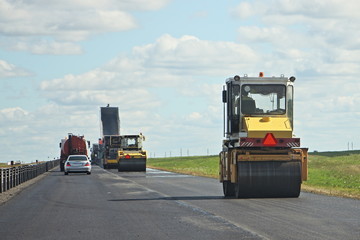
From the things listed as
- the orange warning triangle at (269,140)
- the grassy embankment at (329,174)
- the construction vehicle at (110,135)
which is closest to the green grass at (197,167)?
the grassy embankment at (329,174)

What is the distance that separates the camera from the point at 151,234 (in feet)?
48.1

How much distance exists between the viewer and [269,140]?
82.7 feet

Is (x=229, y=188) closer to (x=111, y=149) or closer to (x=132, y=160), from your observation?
(x=132, y=160)

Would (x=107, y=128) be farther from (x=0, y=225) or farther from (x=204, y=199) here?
(x=0, y=225)

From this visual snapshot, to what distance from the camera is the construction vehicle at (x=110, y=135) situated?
72.4 m

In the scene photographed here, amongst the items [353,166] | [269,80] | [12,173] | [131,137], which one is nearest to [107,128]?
[131,137]

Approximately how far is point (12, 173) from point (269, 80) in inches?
664

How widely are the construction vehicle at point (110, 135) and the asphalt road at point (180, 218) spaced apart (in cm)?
4563

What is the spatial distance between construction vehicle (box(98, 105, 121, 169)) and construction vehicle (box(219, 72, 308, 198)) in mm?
45278

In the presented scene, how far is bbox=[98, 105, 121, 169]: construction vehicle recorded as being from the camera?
72.4m

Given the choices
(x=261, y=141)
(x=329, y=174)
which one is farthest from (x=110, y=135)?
(x=261, y=141)

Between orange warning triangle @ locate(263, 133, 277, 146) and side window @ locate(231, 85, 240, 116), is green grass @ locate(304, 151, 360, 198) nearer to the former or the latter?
orange warning triangle @ locate(263, 133, 277, 146)

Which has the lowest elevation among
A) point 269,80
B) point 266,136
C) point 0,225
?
point 0,225

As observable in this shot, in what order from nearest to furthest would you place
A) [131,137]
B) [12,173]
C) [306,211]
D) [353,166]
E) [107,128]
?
[306,211] → [12,173] → [131,137] → [353,166] → [107,128]
